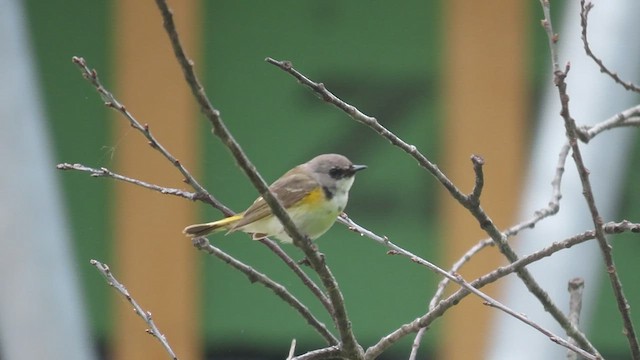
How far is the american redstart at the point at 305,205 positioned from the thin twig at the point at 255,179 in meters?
0.76

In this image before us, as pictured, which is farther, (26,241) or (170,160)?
(26,241)

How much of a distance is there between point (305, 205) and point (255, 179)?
122cm

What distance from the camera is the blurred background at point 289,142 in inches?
228

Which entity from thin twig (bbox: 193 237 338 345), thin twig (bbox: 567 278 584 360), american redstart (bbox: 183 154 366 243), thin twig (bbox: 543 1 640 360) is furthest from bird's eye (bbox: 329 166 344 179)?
thin twig (bbox: 543 1 640 360)

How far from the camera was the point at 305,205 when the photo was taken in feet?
9.39

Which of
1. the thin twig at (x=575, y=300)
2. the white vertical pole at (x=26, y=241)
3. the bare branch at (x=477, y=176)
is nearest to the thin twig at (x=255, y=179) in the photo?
the bare branch at (x=477, y=176)

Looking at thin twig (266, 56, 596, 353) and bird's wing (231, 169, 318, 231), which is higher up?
bird's wing (231, 169, 318, 231)

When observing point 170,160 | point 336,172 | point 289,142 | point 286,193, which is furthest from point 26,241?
point 289,142

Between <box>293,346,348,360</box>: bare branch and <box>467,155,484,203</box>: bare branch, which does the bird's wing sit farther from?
<box>467,155,484,203</box>: bare branch

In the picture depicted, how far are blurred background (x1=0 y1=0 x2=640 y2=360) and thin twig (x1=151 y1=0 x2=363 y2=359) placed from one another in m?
3.80

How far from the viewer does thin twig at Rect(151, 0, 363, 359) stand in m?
1.47

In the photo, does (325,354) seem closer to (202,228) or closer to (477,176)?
(477,176)

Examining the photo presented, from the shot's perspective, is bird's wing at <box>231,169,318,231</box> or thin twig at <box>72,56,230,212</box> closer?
thin twig at <box>72,56,230,212</box>

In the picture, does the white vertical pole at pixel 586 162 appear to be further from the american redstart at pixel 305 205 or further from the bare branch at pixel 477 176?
the bare branch at pixel 477 176
